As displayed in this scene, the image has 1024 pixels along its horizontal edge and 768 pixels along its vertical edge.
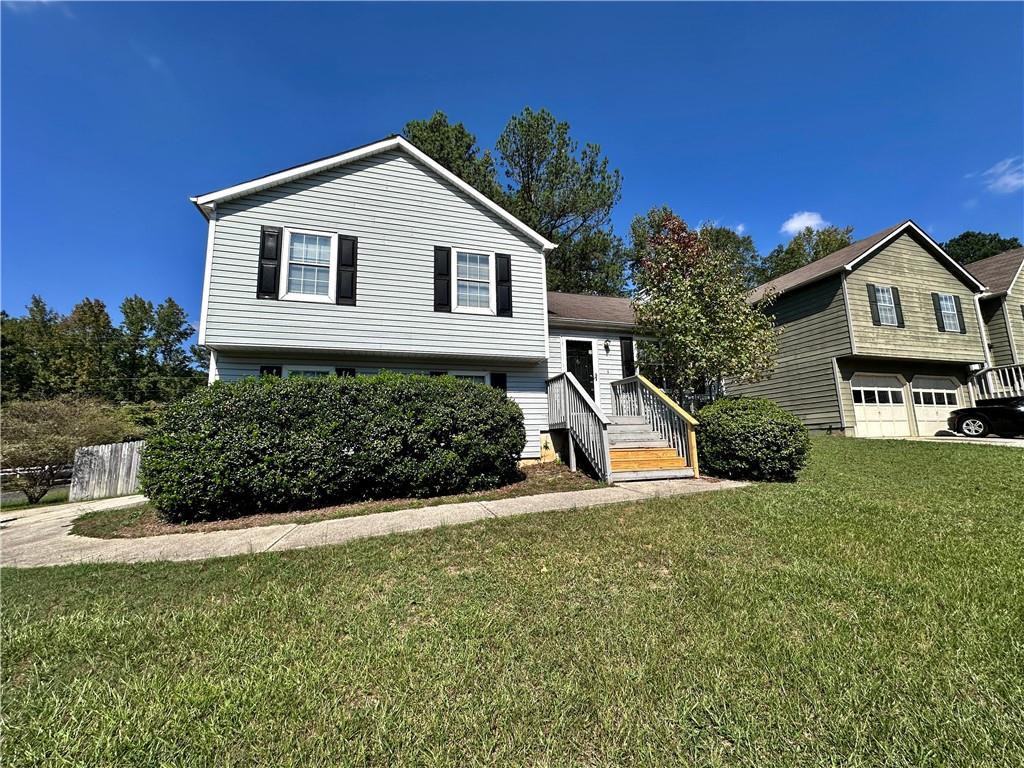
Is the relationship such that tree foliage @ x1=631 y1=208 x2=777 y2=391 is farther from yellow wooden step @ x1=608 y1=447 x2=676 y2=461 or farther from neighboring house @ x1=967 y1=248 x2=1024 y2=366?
neighboring house @ x1=967 y1=248 x2=1024 y2=366

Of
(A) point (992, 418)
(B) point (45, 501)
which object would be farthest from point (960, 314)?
(B) point (45, 501)

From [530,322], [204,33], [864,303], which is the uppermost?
[204,33]

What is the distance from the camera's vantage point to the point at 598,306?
563 inches

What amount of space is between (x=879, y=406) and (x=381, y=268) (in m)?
16.8

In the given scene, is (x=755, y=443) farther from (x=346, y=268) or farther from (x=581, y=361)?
(x=346, y=268)

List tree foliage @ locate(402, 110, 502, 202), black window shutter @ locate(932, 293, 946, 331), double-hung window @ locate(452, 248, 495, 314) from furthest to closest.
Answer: tree foliage @ locate(402, 110, 502, 202)
black window shutter @ locate(932, 293, 946, 331)
double-hung window @ locate(452, 248, 495, 314)

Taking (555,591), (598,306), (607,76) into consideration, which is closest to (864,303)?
(598,306)

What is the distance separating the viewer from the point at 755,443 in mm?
7305

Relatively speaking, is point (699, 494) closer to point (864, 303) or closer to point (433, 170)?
point (433, 170)

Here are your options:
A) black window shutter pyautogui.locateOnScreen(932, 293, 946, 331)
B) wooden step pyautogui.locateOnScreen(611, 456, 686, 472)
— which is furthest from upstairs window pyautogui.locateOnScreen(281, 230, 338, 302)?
black window shutter pyautogui.locateOnScreen(932, 293, 946, 331)

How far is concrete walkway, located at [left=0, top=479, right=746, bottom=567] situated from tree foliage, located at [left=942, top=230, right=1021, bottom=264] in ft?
166

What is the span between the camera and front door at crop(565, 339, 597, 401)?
12156 mm

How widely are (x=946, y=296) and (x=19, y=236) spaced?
90.1ft

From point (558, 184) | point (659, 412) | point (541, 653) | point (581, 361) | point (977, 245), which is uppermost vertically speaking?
point (977, 245)
